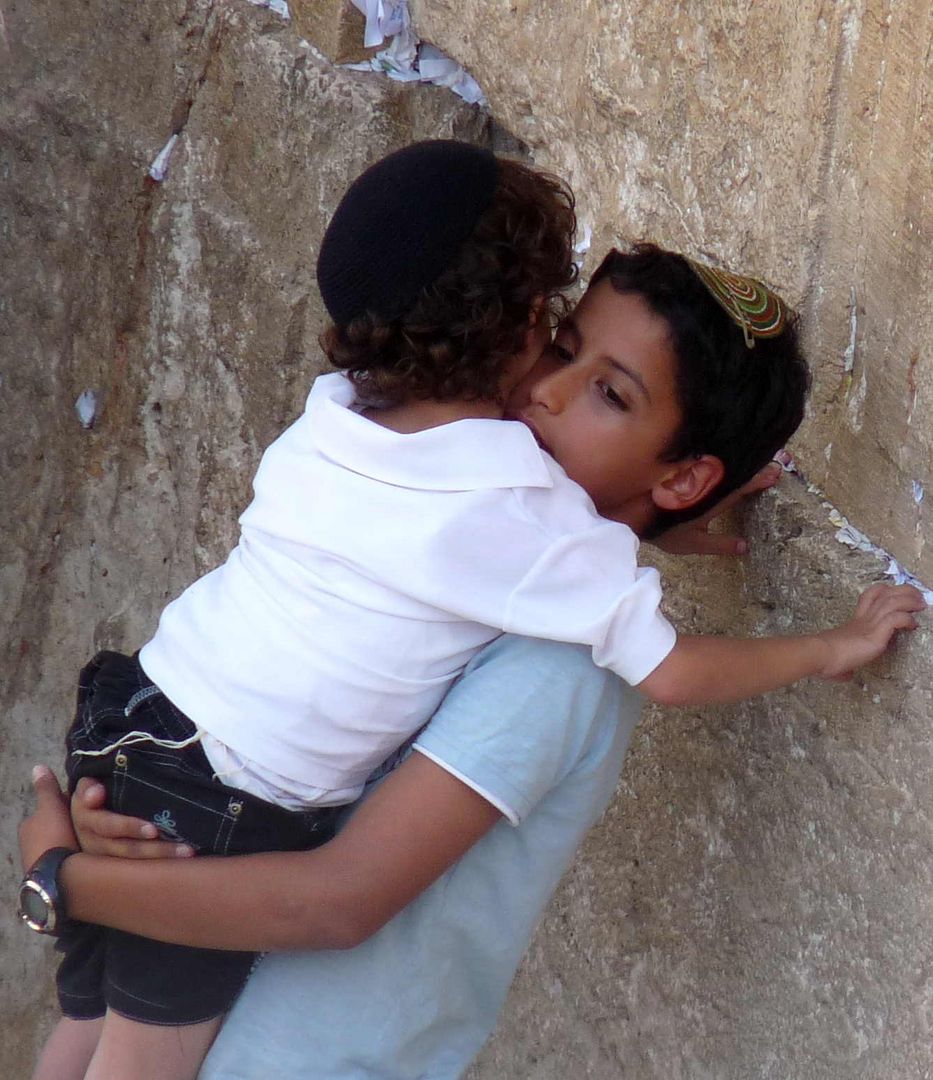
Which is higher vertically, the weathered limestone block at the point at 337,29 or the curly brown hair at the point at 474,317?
the curly brown hair at the point at 474,317

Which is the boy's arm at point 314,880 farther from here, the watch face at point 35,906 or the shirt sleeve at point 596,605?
the shirt sleeve at point 596,605

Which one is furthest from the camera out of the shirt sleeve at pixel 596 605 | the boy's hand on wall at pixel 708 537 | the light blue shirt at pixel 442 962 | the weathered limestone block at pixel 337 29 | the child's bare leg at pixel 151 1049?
the weathered limestone block at pixel 337 29

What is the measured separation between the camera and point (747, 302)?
139 cm

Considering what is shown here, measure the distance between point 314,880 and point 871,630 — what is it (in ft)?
1.99

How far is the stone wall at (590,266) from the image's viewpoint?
1.38 metres

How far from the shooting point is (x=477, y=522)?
4.07ft

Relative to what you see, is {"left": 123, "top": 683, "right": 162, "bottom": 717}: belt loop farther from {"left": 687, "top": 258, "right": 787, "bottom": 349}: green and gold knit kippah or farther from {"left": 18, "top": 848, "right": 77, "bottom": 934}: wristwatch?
{"left": 687, "top": 258, "right": 787, "bottom": 349}: green and gold knit kippah

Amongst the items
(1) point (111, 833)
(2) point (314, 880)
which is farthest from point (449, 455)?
(1) point (111, 833)

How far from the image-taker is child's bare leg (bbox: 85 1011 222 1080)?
1.44 m

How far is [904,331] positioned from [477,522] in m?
0.48

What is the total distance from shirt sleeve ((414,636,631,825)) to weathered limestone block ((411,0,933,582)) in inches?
15.4

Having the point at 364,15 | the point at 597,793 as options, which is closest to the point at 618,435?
the point at 597,793

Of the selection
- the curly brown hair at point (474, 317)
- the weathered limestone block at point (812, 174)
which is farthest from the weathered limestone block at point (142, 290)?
the curly brown hair at point (474, 317)

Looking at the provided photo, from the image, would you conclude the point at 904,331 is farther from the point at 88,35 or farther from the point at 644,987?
the point at 88,35
